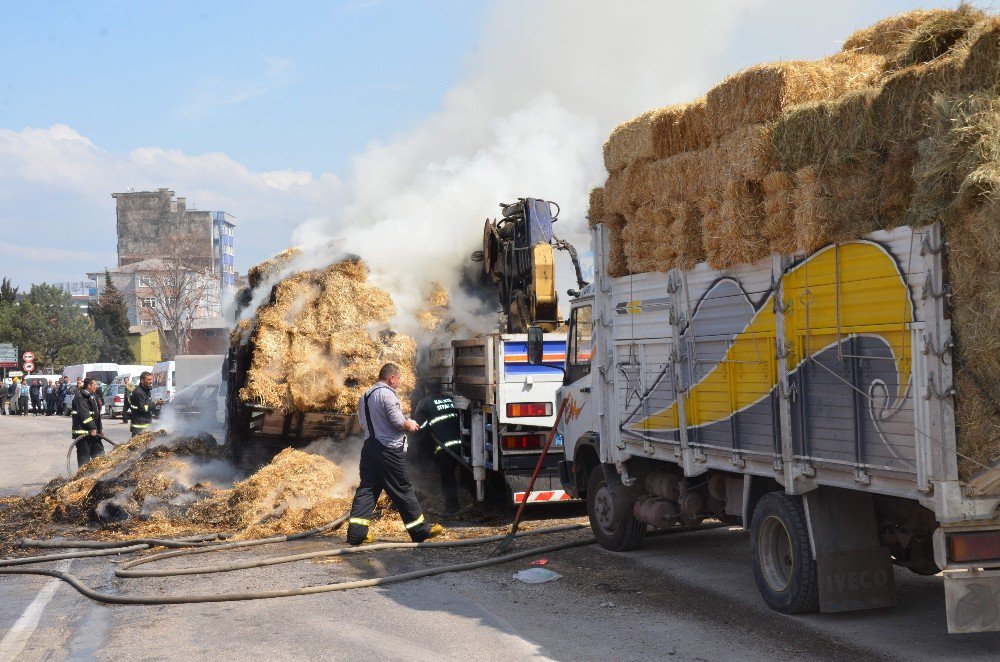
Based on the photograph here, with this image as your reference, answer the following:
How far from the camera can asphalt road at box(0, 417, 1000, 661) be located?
6.45m

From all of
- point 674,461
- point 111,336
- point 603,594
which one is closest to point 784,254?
point 674,461

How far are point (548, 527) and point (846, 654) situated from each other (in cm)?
551

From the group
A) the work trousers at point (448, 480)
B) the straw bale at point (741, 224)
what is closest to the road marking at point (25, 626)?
the work trousers at point (448, 480)

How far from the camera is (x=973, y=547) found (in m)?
5.74

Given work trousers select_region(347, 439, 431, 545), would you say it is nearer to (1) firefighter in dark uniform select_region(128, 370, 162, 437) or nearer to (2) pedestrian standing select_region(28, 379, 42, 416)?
(1) firefighter in dark uniform select_region(128, 370, 162, 437)

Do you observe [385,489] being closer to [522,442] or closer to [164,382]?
[522,442]

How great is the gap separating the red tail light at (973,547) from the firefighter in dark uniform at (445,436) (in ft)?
24.9

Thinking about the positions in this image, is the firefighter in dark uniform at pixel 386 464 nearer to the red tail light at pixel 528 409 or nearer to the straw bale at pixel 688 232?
the red tail light at pixel 528 409

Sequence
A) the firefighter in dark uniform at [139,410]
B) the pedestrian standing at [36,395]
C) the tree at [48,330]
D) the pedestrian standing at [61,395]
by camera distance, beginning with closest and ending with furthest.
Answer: the firefighter in dark uniform at [139,410], the pedestrian standing at [61,395], the pedestrian standing at [36,395], the tree at [48,330]

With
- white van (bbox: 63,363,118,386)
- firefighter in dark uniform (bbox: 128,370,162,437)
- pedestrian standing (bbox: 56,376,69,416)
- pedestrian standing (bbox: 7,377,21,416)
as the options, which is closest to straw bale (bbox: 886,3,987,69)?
firefighter in dark uniform (bbox: 128,370,162,437)

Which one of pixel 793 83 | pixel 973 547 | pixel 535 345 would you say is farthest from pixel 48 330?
pixel 973 547

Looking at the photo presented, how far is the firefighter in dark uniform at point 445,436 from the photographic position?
1279cm

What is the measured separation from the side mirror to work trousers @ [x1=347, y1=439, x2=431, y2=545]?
1.65 m

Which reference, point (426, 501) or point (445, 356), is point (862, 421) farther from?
point (445, 356)
